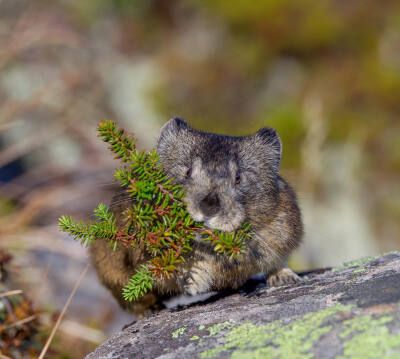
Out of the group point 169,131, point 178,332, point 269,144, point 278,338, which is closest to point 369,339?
point 278,338

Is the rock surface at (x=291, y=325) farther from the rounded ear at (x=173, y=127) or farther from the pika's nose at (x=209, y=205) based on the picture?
the rounded ear at (x=173, y=127)

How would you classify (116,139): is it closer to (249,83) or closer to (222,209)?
(222,209)

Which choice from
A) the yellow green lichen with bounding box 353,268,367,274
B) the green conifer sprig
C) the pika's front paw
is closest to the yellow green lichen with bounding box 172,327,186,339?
the green conifer sprig

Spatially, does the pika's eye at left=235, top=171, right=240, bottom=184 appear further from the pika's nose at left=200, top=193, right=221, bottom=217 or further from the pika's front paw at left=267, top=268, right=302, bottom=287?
the pika's front paw at left=267, top=268, right=302, bottom=287

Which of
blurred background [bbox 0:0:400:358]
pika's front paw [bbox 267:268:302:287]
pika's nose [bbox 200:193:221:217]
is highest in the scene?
blurred background [bbox 0:0:400:358]

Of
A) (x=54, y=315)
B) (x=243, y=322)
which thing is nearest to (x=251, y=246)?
(x=243, y=322)

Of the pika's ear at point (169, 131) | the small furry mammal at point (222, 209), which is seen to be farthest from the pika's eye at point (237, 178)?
the pika's ear at point (169, 131)

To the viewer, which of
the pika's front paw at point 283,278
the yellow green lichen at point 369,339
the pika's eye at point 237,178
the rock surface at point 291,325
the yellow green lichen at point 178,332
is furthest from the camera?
the pika's front paw at point 283,278
